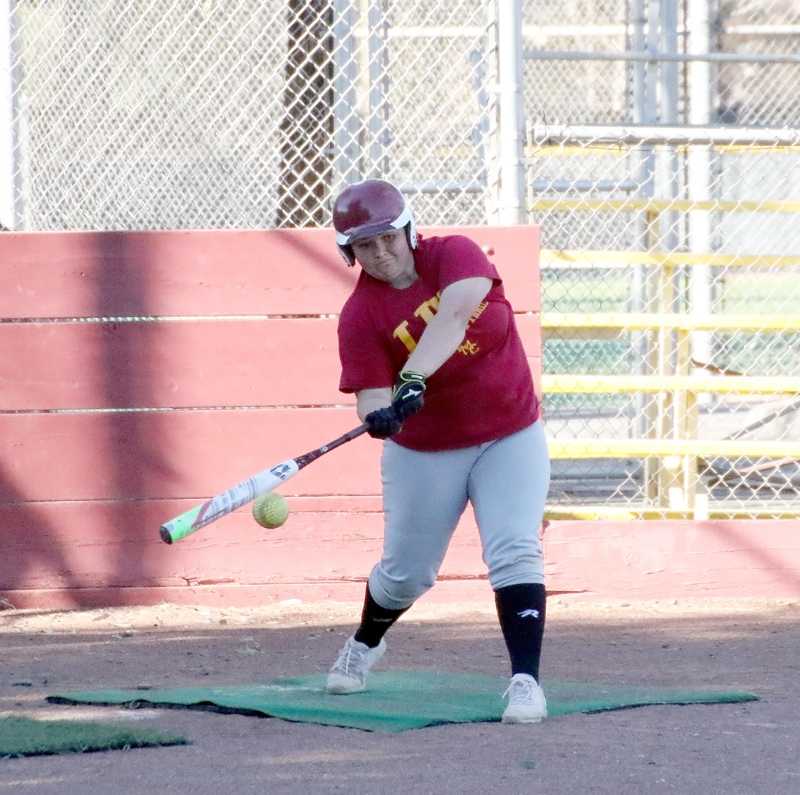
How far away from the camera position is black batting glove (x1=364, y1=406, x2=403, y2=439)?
449 cm

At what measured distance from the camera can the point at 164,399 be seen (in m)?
7.04

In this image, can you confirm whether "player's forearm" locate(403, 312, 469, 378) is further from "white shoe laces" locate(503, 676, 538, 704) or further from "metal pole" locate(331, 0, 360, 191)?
"metal pole" locate(331, 0, 360, 191)

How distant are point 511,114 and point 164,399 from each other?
2011mm

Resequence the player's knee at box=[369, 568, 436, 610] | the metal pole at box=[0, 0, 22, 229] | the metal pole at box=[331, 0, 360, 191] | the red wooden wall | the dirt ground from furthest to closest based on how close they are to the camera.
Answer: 1. the metal pole at box=[0, 0, 22, 229]
2. the metal pole at box=[331, 0, 360, 191]
3. the red wooden wall
4. the player's knee at box=[369, 568, 436, 610]
5. the dirt ground

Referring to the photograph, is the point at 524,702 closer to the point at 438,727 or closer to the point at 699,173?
the point at 438,727

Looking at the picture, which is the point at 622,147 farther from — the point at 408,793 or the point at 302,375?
the point at 408,793

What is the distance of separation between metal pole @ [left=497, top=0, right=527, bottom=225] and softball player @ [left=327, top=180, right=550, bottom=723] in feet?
7.63

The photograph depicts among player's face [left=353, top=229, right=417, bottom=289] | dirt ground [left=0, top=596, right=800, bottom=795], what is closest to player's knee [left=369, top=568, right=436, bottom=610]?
dirt ground [left=0, top=596, right=800, bottom=795]

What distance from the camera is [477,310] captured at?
471cm

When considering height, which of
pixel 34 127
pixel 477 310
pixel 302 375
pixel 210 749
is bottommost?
pixel 210 749

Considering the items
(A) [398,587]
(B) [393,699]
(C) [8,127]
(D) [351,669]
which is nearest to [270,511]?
(A) [398,587]

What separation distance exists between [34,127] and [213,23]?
169 centimetres

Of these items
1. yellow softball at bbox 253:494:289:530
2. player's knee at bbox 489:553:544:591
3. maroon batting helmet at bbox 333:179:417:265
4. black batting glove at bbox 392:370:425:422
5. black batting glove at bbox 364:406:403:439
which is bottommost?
player's knee at bbox 489:553:544:591

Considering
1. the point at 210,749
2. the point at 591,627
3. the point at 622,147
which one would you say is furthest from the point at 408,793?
the point at 622,147
